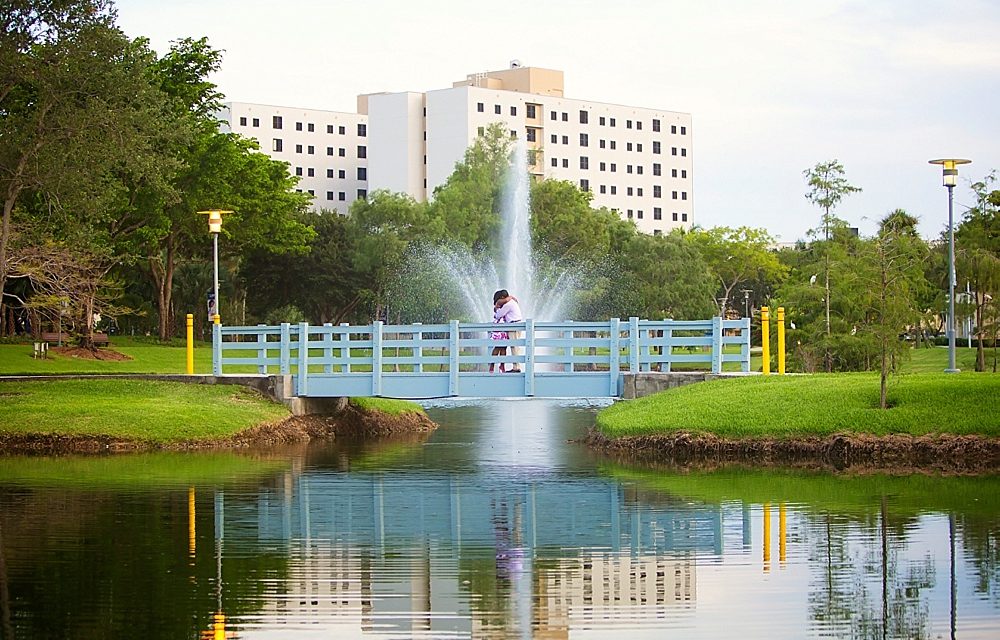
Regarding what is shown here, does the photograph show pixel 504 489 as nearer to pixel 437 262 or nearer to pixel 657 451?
pixel 657 451

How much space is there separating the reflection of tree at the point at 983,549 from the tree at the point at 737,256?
92.4 meters

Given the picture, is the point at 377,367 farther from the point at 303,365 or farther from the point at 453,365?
the point at 303,365

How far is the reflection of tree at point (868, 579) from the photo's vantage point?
39.1 ft

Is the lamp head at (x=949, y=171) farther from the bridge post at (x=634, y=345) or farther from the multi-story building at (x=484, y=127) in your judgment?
the multi-story building at (x=484, y=127)

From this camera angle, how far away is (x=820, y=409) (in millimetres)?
26500

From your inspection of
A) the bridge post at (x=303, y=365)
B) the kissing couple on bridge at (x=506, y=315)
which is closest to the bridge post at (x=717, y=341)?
the kissing couple on bridge at (x=506, y=315)

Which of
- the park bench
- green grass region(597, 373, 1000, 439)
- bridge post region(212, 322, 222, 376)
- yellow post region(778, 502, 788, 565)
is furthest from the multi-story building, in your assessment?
yellow post region(778, 502, 788, 565)

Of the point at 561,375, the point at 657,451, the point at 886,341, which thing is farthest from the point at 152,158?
the point at 886,341

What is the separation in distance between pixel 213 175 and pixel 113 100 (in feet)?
78.2

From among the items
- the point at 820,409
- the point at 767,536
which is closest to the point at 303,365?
the point at 820,409

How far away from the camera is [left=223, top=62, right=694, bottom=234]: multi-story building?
136 metres

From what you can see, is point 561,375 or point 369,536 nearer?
point 369,536

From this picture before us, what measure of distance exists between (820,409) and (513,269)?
2715 cm

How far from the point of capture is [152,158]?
121ft
